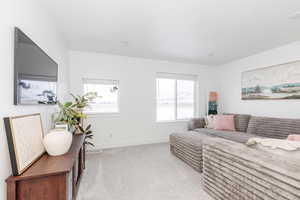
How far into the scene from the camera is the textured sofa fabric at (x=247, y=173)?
41.1 inches

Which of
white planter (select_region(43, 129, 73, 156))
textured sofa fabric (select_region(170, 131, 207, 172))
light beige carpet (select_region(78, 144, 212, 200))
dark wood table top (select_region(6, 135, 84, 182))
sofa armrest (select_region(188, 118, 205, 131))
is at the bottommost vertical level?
light beige carpet (select_region(78, 144, 212, 200))

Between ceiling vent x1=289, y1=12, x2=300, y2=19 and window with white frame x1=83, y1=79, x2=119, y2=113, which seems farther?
window with white frame x1=83, y1=79, x2=119, y2=113

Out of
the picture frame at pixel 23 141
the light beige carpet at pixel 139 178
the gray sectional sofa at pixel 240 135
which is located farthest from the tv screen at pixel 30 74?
the gray sectional sofa at pixel 240 135

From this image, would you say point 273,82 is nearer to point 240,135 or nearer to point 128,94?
point 240,135

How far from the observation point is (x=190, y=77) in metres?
4.69

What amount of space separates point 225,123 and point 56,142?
11.8 ft

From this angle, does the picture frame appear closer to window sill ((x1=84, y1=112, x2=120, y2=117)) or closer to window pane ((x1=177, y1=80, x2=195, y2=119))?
window sill ((x1=84, y1=112, x2=120, y2=117))

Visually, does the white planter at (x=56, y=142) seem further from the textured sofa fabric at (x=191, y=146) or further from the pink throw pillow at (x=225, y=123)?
the pink throw pillow at (x=225, y=123)

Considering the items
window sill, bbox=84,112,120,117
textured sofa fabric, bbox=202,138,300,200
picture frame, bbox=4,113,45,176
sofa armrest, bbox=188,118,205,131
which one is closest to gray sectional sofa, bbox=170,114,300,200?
textured sofa fabric, bbox=202,138,300,200

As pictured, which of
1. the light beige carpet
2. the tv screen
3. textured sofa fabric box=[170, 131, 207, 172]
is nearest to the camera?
the tv screen

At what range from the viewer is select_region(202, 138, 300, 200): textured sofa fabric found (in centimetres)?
104

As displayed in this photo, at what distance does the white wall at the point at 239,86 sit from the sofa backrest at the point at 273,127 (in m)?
0.40

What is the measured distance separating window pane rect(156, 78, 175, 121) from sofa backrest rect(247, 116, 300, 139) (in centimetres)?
207

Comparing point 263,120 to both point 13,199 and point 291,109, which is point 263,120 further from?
point 13,199
